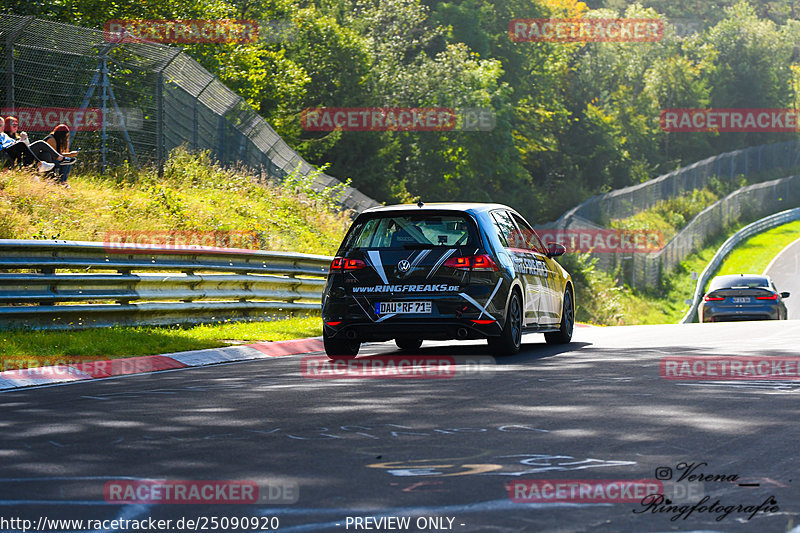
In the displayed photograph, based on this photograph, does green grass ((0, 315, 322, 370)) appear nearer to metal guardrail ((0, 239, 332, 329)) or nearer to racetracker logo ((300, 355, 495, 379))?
metal guardrail ((0, 239, 332, 329))

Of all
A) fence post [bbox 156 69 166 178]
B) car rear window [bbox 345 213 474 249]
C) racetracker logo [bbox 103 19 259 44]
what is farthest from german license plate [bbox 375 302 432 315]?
racetracker logo [bbox 103 19 259 44]

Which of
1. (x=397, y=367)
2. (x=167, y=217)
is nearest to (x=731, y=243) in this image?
(x=167, y=217)

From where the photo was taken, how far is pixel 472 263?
39.6 ft

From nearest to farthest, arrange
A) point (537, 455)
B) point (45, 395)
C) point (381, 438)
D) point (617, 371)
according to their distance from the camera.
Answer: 1. point (537, 455)
2. point (381, 438)
3. point (45, 395)
4. point (617, 371)

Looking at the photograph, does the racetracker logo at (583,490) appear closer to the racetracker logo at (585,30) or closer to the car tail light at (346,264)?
the car tail light at (346,264)

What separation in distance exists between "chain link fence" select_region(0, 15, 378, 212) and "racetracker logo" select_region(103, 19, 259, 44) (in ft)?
25.7

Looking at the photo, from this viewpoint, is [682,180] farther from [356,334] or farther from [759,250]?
[356,334]

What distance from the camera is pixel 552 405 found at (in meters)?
8.34

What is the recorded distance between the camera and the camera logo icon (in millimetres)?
5703

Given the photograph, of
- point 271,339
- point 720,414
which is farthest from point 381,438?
point 271,339

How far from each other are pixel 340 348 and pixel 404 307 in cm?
114

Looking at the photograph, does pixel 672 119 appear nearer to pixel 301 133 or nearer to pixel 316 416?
pixel 301 133

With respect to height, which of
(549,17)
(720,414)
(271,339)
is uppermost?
(549,17)

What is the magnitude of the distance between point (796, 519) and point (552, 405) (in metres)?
3.49
